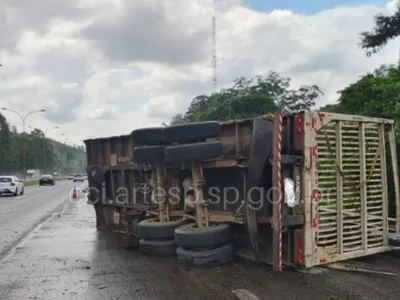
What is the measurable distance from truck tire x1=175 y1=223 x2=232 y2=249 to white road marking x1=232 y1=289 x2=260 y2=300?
1384 millimetres

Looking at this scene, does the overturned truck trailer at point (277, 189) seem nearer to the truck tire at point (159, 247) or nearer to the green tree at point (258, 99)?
the truck tire at point (159, 247)

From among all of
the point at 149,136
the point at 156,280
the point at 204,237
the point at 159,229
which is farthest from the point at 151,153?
the point at 156,280

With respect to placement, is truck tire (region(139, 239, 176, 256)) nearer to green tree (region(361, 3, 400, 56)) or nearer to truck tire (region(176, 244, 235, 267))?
truck tire (region(176, 244, 235, 267))

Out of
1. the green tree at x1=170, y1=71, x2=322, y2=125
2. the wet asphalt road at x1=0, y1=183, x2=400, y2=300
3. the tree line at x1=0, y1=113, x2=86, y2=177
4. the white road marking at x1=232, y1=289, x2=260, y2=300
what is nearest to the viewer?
the white road marking at x1=232, y1=289, x2=260, y2=300

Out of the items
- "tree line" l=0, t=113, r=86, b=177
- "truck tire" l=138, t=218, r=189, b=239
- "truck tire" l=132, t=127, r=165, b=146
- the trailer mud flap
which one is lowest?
"truck tire" l=138, t=218, r=189, b=239

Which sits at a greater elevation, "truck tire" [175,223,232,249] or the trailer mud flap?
the trailer mud flap

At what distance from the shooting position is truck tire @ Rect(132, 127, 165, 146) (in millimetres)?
7668

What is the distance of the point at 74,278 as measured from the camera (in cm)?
633

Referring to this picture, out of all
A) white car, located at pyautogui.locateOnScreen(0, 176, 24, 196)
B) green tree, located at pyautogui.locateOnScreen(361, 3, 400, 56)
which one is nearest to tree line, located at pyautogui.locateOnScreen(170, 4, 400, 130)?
green tree, located at pyautogui.locateOnScreen(361, 3, 400, 56)

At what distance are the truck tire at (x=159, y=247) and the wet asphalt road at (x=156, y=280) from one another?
0.52 ft

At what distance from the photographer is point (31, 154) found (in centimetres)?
10100

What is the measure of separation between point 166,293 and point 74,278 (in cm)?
159

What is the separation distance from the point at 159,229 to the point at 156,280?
167 cm

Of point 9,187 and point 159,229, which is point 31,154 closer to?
point 9,187
